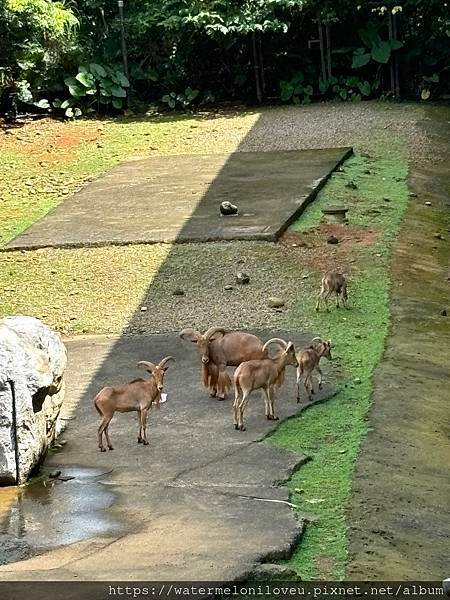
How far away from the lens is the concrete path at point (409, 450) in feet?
17.2

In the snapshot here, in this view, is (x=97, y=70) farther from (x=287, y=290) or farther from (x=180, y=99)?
(x=287, y=290)

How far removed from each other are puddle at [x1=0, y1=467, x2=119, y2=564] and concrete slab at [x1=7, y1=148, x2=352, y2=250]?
5828 mm

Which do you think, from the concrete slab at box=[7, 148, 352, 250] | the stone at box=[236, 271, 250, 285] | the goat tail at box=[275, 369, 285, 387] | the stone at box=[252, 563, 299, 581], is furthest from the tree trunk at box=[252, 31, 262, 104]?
the stone at box=[252, 563, 299, 581]

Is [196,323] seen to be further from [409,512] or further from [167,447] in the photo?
[409,512]

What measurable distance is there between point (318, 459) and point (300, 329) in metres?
2.68

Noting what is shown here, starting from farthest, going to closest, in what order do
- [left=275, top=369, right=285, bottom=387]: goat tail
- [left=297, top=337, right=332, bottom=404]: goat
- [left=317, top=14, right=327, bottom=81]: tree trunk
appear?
[left=317, top=14, right=327, bottom=81]: tree trunk → [left=297, top=337, right=332, bottom=404]: goat → [left=275, top=369, right=285, bottom=387]: goat tail

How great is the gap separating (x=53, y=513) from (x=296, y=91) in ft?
52.3

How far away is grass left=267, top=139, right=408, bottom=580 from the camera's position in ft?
17.6

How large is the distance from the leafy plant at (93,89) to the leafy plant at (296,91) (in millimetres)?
2675

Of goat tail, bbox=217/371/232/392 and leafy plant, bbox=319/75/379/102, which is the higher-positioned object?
goat tail, bbox=217/371/232/392

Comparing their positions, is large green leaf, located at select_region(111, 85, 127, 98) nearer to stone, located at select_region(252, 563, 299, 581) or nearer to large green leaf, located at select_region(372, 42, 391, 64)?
large green leaf, located at select_region(372, 42, 391, 64)

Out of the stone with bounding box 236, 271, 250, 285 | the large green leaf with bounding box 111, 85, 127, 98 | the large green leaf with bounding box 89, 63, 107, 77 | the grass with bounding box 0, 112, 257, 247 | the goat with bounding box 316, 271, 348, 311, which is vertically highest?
the large green leaf with bounding box 89, 63, 107, 77

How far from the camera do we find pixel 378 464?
628 cm

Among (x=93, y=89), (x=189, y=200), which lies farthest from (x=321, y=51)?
(x=189, y=200)
